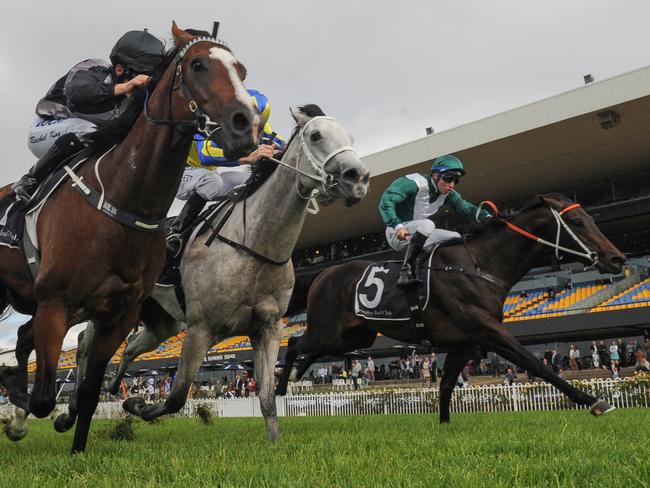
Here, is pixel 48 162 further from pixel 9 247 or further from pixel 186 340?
pixel 186 340

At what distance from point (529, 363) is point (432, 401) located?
13.1 m

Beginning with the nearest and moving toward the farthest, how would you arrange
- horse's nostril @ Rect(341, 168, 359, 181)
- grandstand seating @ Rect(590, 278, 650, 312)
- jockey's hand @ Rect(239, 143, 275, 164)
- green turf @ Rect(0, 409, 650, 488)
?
green turf @ Rect(0, 409, 650, 488) < horse's nostril @ Rect(341, 168, 359, 181) < jockey's hand @ Rect(239, 143, 275, 164) < grandstand seating @ Rect(590, 278, 650, 312)

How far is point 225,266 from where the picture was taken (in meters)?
5.45

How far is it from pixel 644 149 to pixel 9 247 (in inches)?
1135

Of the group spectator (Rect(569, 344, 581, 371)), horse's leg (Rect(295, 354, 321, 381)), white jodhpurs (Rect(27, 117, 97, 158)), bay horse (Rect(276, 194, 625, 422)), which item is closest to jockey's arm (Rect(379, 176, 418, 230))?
bay horse (Rect(276, 194, 625, 422))

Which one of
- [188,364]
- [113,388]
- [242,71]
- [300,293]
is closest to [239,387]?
[300,293]

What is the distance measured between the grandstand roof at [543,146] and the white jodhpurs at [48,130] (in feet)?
73.4

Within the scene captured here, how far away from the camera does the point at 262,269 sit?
5402 mm

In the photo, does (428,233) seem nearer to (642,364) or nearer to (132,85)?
(132,85)

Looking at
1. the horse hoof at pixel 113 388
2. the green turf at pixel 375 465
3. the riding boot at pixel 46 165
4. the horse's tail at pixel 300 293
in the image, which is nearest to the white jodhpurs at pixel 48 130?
the riding boot at pixel 46 165

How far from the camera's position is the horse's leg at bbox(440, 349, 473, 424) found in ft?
23.5

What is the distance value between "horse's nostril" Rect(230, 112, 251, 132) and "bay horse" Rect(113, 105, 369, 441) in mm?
1387

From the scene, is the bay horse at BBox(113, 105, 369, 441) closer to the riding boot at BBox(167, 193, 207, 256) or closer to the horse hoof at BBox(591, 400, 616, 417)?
the riding boot at BBox(167, 193, 207, 256)

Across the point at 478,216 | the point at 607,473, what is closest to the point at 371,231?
the point at 478,216
